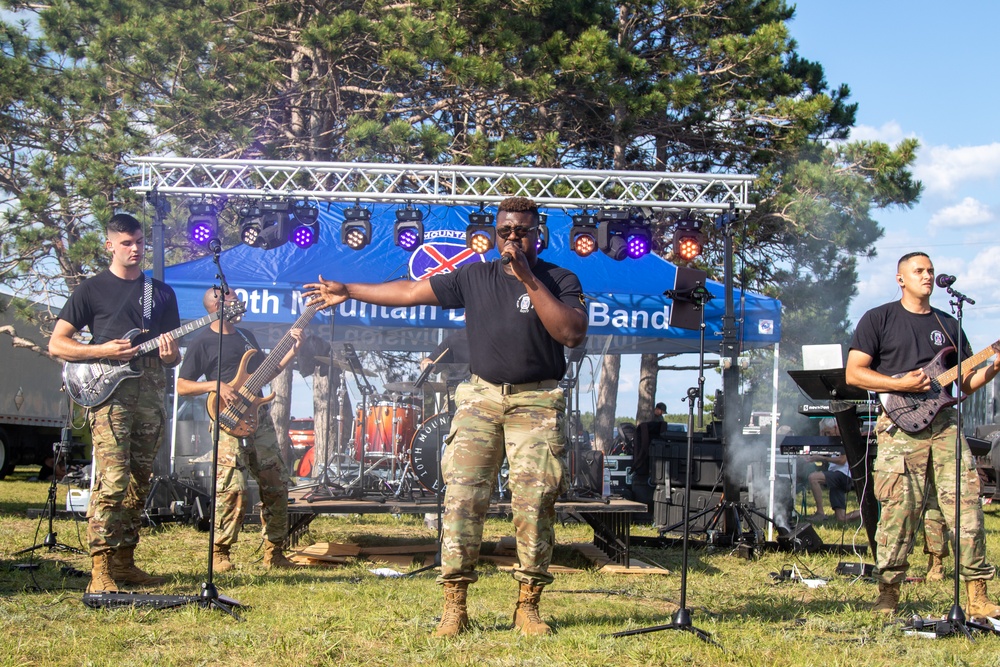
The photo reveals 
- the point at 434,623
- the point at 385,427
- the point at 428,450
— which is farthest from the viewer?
A: the point at 385,427

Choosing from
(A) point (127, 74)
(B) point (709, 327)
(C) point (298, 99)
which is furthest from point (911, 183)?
(A) point (127, 74)

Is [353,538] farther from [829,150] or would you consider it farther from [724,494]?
[829,150]

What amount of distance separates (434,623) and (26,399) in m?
16.7

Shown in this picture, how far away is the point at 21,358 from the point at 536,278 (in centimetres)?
1722

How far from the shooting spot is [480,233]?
11086 mm

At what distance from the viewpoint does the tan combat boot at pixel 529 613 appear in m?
4.62

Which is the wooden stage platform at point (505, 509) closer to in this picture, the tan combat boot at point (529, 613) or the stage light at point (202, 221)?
the tan combat boot at point (529, 613)

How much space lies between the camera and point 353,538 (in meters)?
9.70

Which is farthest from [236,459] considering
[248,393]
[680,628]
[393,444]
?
[680,628]

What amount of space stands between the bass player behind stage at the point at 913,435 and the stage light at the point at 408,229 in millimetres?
6424

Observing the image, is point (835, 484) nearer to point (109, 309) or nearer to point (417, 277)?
point (417, 277)

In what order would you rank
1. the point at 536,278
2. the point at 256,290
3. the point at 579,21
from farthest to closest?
the point at 579,21 → the point at 256,290 → the point at 536,278

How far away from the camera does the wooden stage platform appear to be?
7.97 metres

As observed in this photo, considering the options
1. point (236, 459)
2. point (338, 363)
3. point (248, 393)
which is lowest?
point (236, 459)
